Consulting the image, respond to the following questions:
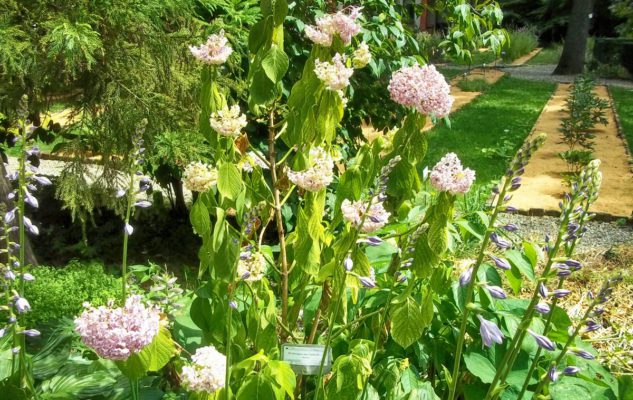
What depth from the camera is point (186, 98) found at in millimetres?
4062

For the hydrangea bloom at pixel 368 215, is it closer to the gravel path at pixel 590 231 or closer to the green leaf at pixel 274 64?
the green leaf at pixel 274 64

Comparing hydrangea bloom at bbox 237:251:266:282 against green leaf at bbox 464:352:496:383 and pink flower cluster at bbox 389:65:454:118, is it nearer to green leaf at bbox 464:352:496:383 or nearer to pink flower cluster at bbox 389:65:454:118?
pink flower cluster at bbox 389:65:454:118

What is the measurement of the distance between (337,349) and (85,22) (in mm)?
2417

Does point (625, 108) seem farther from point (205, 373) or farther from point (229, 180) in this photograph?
point (205, 373)

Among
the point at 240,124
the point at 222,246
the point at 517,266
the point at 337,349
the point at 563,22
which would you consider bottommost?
the point at 563,22

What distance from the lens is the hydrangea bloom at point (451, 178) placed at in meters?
1.52

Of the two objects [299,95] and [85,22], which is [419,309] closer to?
[299,95]

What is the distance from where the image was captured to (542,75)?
18359 millimetres

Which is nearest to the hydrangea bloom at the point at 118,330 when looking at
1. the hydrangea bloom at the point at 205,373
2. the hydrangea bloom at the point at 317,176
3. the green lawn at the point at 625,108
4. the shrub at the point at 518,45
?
the hydrangea bloom at the point at 205,373

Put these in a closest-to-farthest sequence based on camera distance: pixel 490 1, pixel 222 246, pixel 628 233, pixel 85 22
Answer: pixel 222 246, pixel 85 22, pixel 490 1, pixel 628 233

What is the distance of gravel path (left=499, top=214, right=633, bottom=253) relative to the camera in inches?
208

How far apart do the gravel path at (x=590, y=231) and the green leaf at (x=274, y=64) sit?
3704 mm

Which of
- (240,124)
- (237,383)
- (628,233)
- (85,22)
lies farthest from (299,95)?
(628,233)

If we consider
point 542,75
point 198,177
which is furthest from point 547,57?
point 198,177
